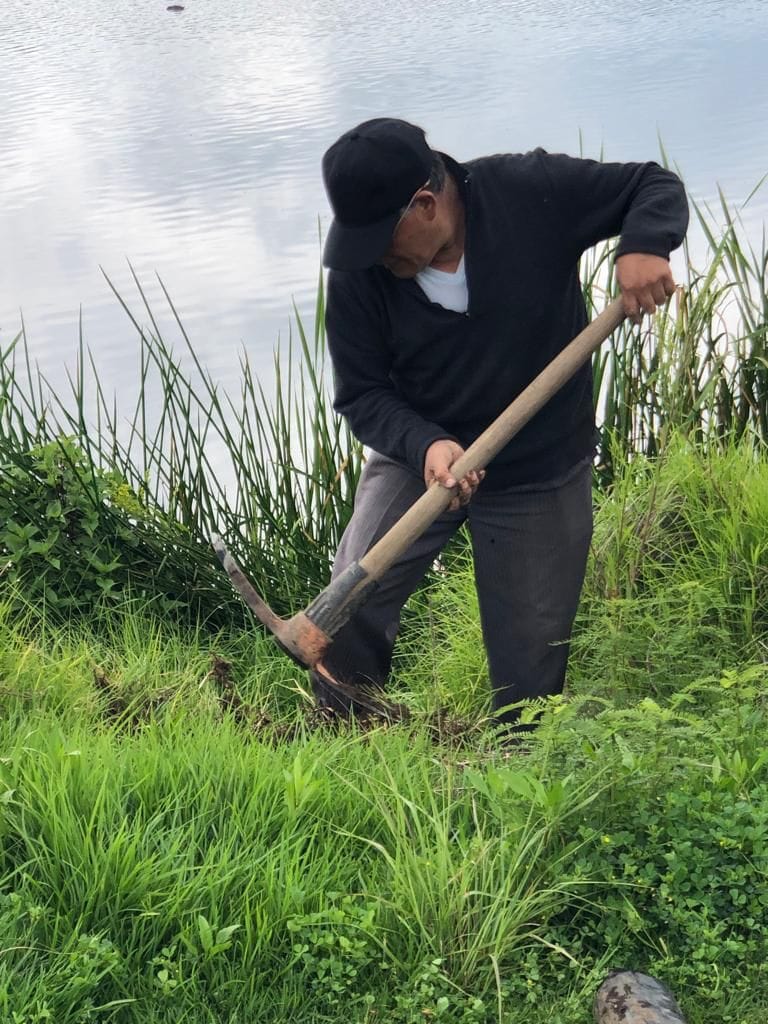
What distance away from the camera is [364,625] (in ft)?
11.7

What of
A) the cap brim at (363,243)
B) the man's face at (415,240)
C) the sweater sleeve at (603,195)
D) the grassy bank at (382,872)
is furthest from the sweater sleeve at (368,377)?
the grassy bank at (382,872)

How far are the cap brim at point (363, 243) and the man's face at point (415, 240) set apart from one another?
5cm

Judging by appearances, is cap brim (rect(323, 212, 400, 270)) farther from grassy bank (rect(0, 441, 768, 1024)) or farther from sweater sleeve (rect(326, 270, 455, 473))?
grassy bank (rect(0, 441, 768, 1024))

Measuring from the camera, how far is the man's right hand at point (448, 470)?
3.07 metres

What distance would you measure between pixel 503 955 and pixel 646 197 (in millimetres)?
1796

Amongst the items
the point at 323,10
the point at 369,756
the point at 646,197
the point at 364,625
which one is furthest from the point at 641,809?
the point at 323,10

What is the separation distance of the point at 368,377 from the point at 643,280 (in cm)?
78

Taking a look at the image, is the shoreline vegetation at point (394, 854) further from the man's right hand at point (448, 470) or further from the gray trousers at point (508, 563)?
the man's right hand at point (448, 470)

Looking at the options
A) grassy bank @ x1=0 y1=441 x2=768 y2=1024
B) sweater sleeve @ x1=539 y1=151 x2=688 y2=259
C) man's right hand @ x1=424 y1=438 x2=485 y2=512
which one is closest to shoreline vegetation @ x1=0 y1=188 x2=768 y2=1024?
grassy bank @ x1=0 y1=441 x2=768 y2=1024

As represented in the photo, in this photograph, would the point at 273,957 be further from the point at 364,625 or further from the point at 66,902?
the point at 364,625

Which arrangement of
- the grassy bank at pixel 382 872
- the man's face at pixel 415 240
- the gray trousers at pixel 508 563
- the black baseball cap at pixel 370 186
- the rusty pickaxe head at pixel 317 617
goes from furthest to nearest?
the gray trousers at pixel 508 563 → the rusty pickaxe head at pixel 317 617 → the man's face at pixel 415 240 → the black baseball cap at pixel 370 186 → the grassy bank at pixel 382 872

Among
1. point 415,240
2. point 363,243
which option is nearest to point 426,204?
point 415,240

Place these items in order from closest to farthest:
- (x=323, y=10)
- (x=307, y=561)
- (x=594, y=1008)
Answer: (x=594, y=1008)
(x=307, y=561)
(x=323, y=10)

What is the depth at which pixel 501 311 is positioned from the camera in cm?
318
